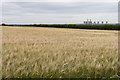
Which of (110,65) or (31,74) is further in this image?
(110,65)

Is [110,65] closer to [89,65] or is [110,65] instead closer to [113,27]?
[89,65]

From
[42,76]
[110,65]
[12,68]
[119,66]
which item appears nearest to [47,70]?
[42,76]

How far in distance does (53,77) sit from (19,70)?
0.69m

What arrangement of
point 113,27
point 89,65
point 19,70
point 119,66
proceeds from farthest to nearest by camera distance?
1. point 113,27
2. point 119,66
3. point 89,65
4. point 19,70

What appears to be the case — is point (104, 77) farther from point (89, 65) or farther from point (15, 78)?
point (15, 78)

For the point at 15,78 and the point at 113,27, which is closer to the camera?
the point at 15,78

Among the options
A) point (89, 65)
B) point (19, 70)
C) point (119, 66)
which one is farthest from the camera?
point (119, 66)

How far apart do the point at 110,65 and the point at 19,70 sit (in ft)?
6.63

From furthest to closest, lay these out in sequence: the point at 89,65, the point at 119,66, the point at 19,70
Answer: the point at 119,66
the point at 89,65
the point at 19,70

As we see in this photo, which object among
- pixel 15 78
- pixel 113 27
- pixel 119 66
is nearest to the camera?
pixel 15 78

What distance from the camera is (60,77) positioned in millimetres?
2973

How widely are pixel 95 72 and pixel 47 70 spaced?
97cm

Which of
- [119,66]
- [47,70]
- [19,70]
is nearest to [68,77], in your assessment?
[47,70]

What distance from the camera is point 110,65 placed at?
12.1 ft
